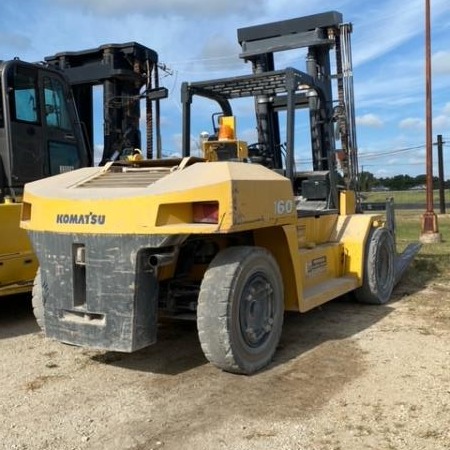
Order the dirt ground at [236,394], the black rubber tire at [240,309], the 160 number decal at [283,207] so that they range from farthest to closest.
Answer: the 160 number decal at [283,207]
the black rubber tire at [240,309]
the dirt ground at [236,394]

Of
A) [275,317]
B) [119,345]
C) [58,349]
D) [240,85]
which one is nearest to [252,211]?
[275,317]

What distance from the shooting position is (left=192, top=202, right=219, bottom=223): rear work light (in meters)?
4.38

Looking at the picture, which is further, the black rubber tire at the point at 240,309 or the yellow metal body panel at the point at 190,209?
the black rubber tire at the point at 240,309

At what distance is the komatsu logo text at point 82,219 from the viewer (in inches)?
177

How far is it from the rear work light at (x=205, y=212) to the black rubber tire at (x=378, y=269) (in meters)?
3.29

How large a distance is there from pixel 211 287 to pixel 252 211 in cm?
63

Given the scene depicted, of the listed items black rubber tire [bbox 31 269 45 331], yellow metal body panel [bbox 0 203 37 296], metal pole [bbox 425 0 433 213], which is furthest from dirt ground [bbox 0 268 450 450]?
metal pole [bbox 425 0 433 213]

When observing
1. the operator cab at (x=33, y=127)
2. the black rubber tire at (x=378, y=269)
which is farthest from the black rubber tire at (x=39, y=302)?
the black rubber tire at (x=378, y=269)

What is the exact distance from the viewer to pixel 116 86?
944 cm

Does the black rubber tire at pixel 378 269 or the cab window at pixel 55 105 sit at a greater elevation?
the cab window at pixel 55 105

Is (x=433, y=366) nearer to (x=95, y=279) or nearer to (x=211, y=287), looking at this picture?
(x=211, y=287)

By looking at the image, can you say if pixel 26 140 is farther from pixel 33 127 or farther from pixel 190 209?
pixel 190 209

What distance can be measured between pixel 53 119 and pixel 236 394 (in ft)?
15.1

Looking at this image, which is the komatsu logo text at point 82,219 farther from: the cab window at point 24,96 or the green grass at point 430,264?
the green grass at point 430,264
